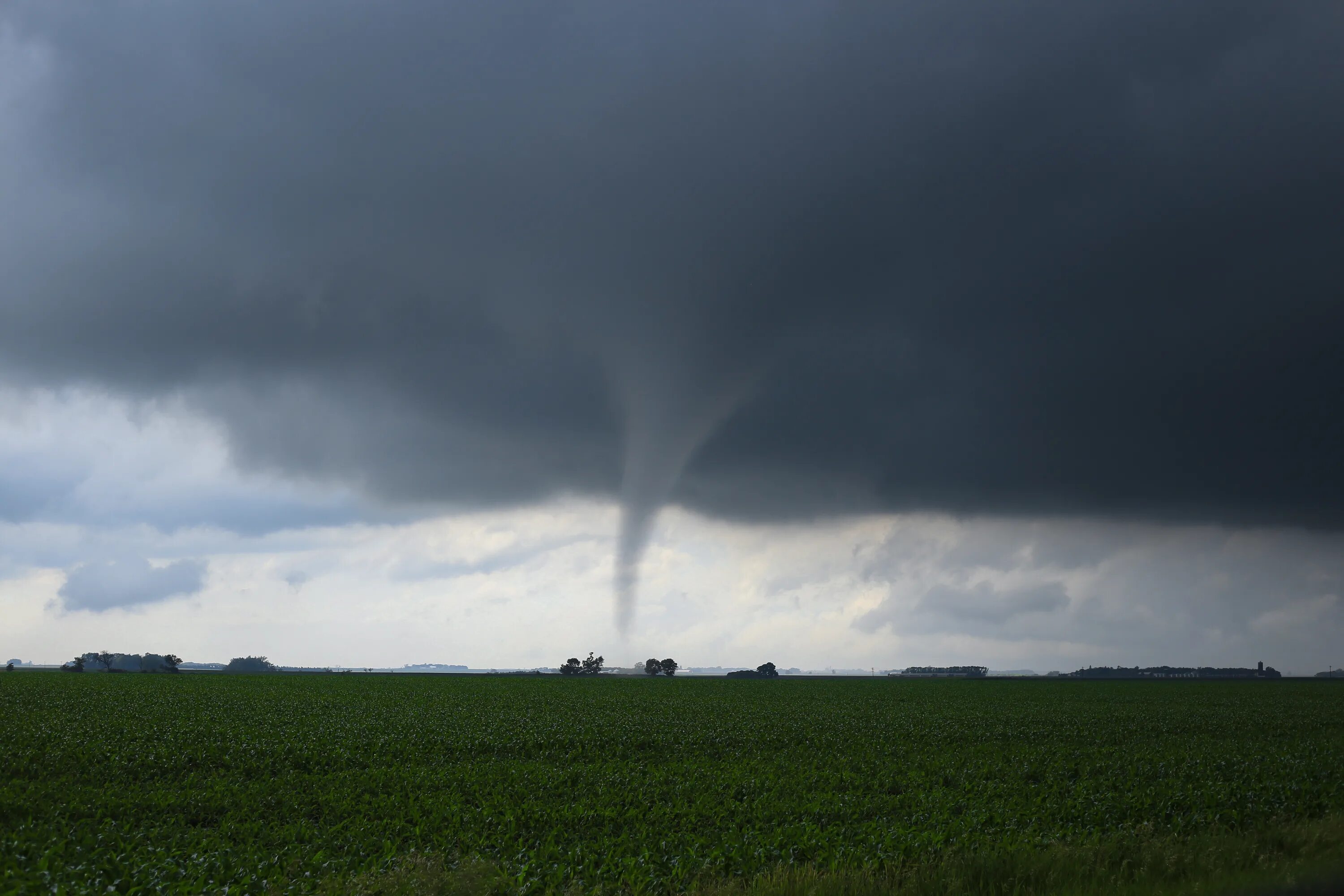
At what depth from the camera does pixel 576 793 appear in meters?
23.0

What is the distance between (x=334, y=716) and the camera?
40.2 metres

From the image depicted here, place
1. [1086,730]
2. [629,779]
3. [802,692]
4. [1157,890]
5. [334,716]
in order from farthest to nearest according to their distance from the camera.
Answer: [802,692]
[1086,730]
[334,716]
[629,779]
[1157,890]

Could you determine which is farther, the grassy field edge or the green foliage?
the green foliage

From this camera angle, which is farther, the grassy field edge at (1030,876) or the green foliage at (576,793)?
the green foliage at (576,793)

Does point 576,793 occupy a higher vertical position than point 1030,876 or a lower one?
lower

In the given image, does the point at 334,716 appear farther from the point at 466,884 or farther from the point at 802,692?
the point at 802,692

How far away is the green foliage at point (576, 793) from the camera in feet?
51.2

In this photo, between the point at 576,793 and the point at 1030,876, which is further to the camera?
the point at 576,793

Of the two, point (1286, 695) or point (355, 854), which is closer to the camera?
point (355, 854)

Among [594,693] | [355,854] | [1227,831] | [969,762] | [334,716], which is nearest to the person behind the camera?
[355,854]

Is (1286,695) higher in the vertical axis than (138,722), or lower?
lower

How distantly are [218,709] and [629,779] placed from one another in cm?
2911

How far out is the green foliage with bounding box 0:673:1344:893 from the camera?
15.6 metres

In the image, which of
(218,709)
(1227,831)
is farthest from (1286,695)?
(218,709)
